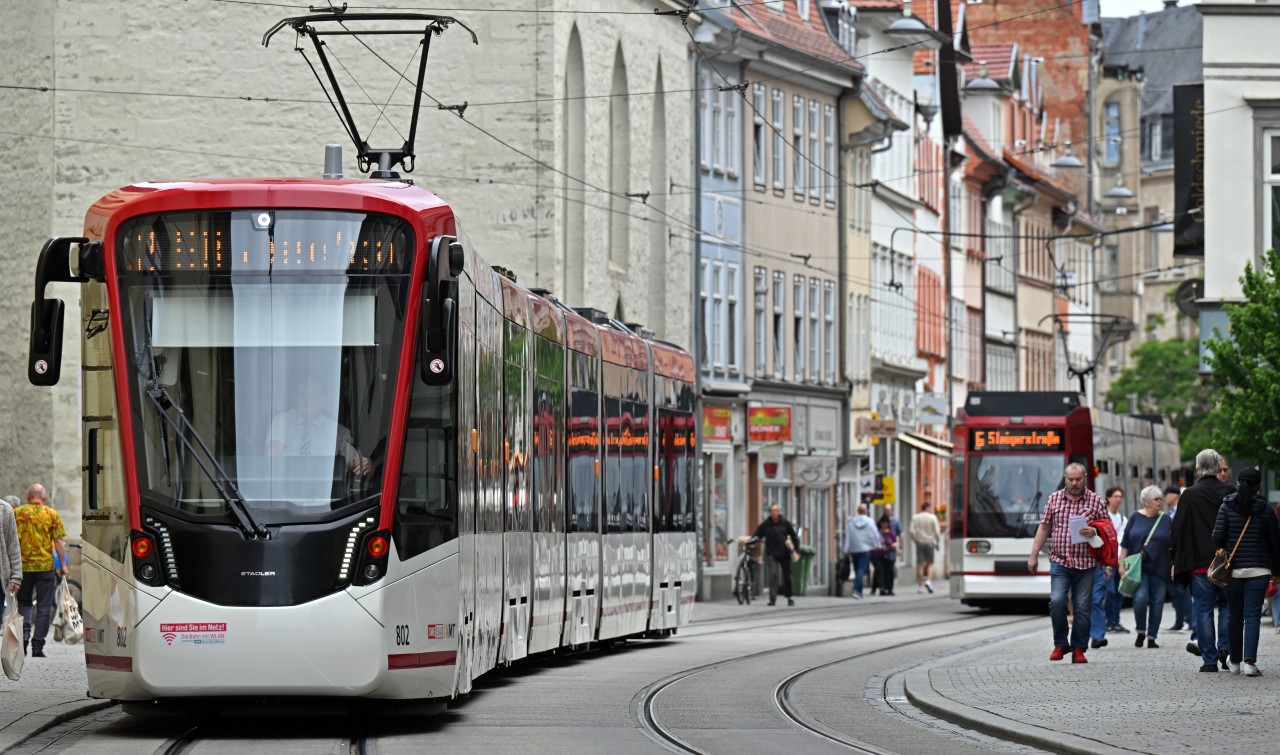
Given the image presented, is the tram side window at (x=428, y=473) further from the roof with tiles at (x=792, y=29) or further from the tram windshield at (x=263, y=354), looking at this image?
the roof with tiles at (x=792, y=29)

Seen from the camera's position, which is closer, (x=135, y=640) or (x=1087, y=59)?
(x=135, y=640)

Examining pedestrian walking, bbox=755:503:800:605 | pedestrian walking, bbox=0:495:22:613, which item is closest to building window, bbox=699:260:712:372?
pedestrian walking, bbox=755:503:800:605

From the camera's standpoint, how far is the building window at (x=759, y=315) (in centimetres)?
5622

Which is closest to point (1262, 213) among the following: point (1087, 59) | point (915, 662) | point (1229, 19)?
point (1229, 19)

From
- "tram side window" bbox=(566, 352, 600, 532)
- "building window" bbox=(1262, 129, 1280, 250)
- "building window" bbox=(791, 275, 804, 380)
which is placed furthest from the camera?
"building window" bbox=(791, 275, 804, 380)

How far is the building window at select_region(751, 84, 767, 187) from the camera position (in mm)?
55781

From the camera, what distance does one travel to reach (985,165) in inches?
3159

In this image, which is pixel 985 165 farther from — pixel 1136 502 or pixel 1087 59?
pixel 1136 502

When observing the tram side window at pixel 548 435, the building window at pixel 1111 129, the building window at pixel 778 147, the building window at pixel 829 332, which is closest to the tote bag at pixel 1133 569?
the tram side window at pixel 548 435

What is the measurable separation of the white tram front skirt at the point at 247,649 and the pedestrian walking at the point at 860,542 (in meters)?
35.6

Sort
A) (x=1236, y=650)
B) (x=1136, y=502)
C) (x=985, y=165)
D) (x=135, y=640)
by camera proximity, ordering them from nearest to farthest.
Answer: (x=135, y=640)
(x=1236, y=650)
(x=1136, y=502)
(x=985, y=165)

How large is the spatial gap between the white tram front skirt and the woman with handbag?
13.4 m

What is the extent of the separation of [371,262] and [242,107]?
2820cm

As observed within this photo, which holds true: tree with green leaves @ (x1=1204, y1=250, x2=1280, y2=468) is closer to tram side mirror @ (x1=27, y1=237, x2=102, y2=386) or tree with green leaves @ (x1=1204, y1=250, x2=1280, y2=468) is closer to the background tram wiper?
the background tram wiper
